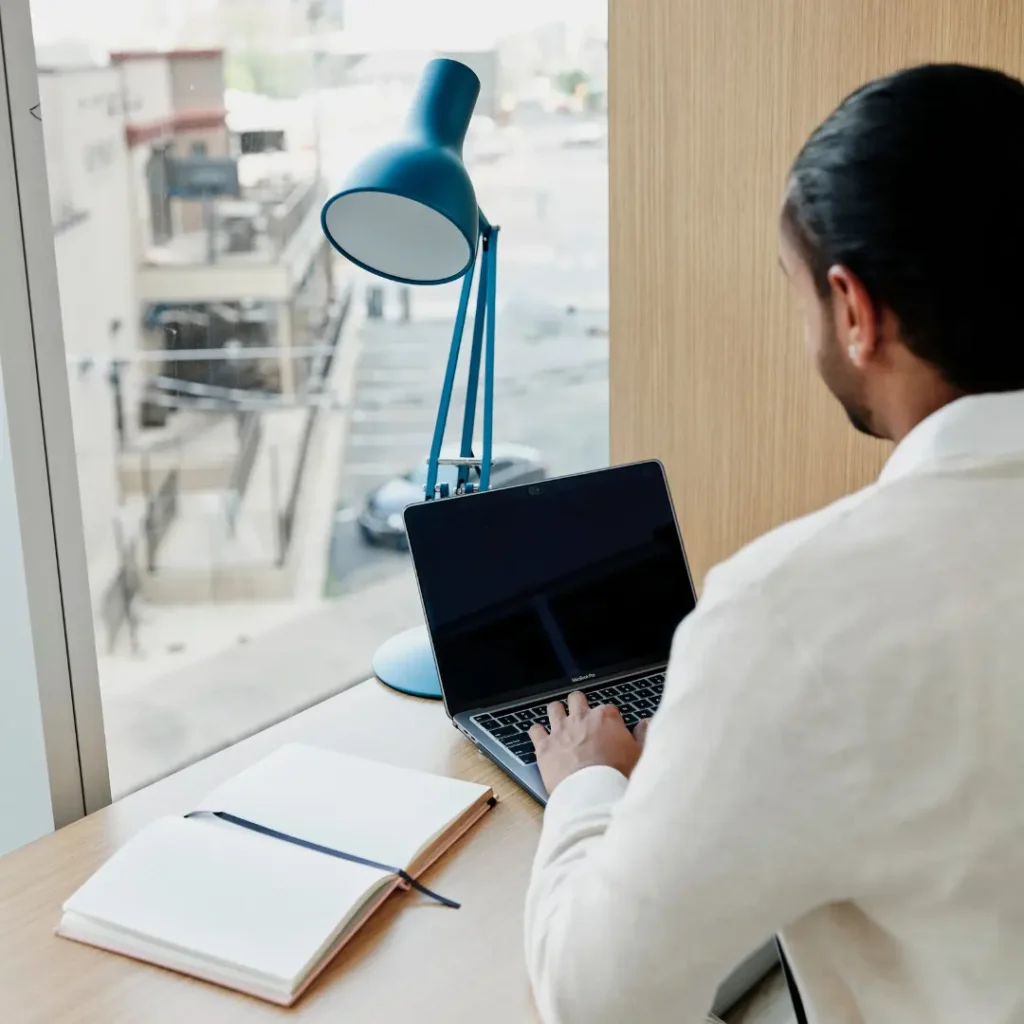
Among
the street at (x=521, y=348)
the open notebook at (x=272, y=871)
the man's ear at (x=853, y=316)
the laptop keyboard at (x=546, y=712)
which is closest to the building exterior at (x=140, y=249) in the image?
the street at (x=521, y=348)

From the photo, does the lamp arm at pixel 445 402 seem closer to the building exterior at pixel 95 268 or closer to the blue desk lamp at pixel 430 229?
the blue desk lamp at pixel 430 229

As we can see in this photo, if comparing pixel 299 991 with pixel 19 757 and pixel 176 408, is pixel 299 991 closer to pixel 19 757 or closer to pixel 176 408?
pixel 19 757

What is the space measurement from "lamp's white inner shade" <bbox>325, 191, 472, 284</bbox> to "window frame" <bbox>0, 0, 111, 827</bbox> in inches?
12.1

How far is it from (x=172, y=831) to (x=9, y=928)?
0.14 metres

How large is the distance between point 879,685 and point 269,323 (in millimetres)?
1112

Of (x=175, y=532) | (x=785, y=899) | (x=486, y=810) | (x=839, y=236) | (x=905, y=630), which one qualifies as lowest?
(x=486, y=810)

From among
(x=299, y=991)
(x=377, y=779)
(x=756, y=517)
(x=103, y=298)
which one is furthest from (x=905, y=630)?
(x=103, y=298)

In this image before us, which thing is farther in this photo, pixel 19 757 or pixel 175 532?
pixel 175 532

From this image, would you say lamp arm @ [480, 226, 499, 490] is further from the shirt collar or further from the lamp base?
the shirt collar

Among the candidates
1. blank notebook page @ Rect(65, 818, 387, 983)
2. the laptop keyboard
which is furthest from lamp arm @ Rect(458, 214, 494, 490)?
blank notebook page @ Rect(65, 818, 387, 983)

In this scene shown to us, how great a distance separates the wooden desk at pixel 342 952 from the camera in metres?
0.82

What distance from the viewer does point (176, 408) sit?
1.43 m

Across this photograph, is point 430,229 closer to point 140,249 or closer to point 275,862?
point 140,249

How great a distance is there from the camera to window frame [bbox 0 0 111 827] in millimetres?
1032
